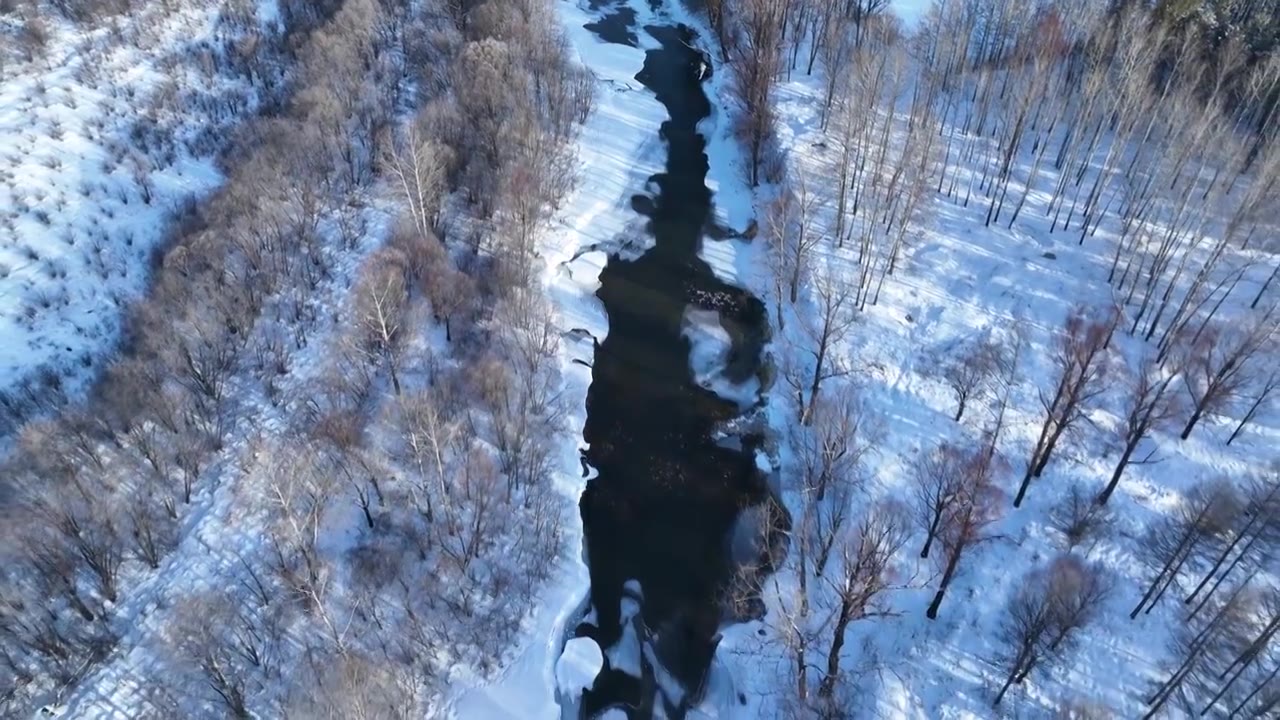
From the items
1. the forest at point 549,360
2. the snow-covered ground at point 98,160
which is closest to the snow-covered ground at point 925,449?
the forest at point 549,360

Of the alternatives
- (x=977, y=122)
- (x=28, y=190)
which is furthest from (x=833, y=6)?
(x=28, y=190)

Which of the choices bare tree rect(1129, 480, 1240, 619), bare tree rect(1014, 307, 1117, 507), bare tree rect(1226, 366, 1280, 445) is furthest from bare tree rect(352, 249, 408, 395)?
bare tree rect(1226, 366, 1280, 445)

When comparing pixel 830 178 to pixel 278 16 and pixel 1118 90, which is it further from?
pixel 278 16

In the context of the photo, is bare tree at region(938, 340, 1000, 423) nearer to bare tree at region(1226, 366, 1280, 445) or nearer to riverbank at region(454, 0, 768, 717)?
riverbank at region(454, 0, 768, 717)

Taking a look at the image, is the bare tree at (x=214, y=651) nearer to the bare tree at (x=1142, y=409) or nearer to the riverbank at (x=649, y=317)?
the riverbank at (x=649, y=317)

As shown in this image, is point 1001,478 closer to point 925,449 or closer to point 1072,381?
point 925,449

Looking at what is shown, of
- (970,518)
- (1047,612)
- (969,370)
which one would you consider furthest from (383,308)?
(1047,612)
